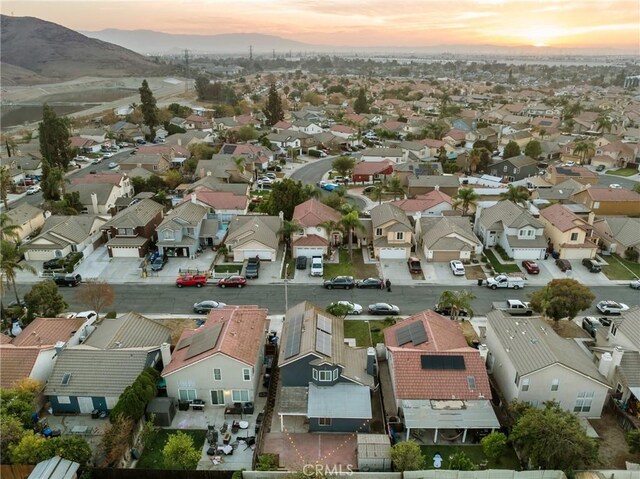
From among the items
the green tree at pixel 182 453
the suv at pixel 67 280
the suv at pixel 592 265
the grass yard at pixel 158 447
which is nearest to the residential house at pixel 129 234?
the suv at pixel 67 280

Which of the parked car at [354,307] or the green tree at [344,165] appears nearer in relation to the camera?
the parked car at [354,307]

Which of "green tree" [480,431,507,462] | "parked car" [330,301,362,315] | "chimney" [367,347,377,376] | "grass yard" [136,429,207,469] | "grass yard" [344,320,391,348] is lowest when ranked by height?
"grass yard" [136,429,207,469]

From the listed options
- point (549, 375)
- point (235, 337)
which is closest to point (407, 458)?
point (549, 375)

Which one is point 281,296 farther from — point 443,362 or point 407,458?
point 407,458

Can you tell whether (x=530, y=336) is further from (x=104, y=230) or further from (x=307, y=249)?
(x=104, y=230)

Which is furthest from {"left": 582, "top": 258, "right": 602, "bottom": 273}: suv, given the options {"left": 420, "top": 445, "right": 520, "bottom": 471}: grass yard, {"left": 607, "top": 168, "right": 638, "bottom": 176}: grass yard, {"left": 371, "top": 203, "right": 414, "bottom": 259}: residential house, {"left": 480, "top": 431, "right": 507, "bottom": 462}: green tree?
{"left": 607, "top": 168, "right": 638, "bottom": 176}: grass yard

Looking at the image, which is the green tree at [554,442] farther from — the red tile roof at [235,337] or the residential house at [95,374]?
the residential house at [95,374]

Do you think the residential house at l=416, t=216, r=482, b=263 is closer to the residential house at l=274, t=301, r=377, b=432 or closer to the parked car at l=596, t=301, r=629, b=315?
the parked car at l=596, t=301, r=629, b=315
